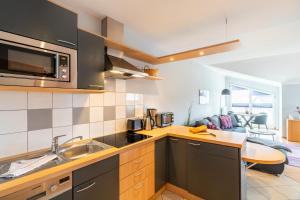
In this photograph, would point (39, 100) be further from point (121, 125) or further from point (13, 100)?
point (121, 125)

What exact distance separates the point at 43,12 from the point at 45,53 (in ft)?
1.05

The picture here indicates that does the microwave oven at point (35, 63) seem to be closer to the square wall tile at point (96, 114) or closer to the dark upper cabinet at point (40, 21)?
the dark upper cabinet at point (40, 21)

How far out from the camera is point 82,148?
1670 mm

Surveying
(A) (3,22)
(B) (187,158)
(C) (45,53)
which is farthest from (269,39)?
(A) (3,22)

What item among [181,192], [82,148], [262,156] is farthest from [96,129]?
[262,156]

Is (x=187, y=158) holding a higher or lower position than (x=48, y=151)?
lower

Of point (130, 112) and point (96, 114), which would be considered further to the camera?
point (130, 112)

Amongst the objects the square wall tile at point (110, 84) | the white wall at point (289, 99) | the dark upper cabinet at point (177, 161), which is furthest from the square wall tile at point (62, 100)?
the white wall at point (289, 99)

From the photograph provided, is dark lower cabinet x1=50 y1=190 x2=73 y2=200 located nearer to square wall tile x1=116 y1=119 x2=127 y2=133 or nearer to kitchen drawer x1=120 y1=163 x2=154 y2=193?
kitchen drawer x1=120 y1=163 x2=154 y2=193

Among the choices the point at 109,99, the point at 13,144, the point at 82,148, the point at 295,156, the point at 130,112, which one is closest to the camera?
the point at 13,144

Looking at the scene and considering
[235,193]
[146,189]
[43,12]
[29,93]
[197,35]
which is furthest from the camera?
[197,35]

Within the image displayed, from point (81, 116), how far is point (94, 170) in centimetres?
73

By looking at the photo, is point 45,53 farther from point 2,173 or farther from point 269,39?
point 269,39

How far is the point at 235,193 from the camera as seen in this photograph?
1.64m
